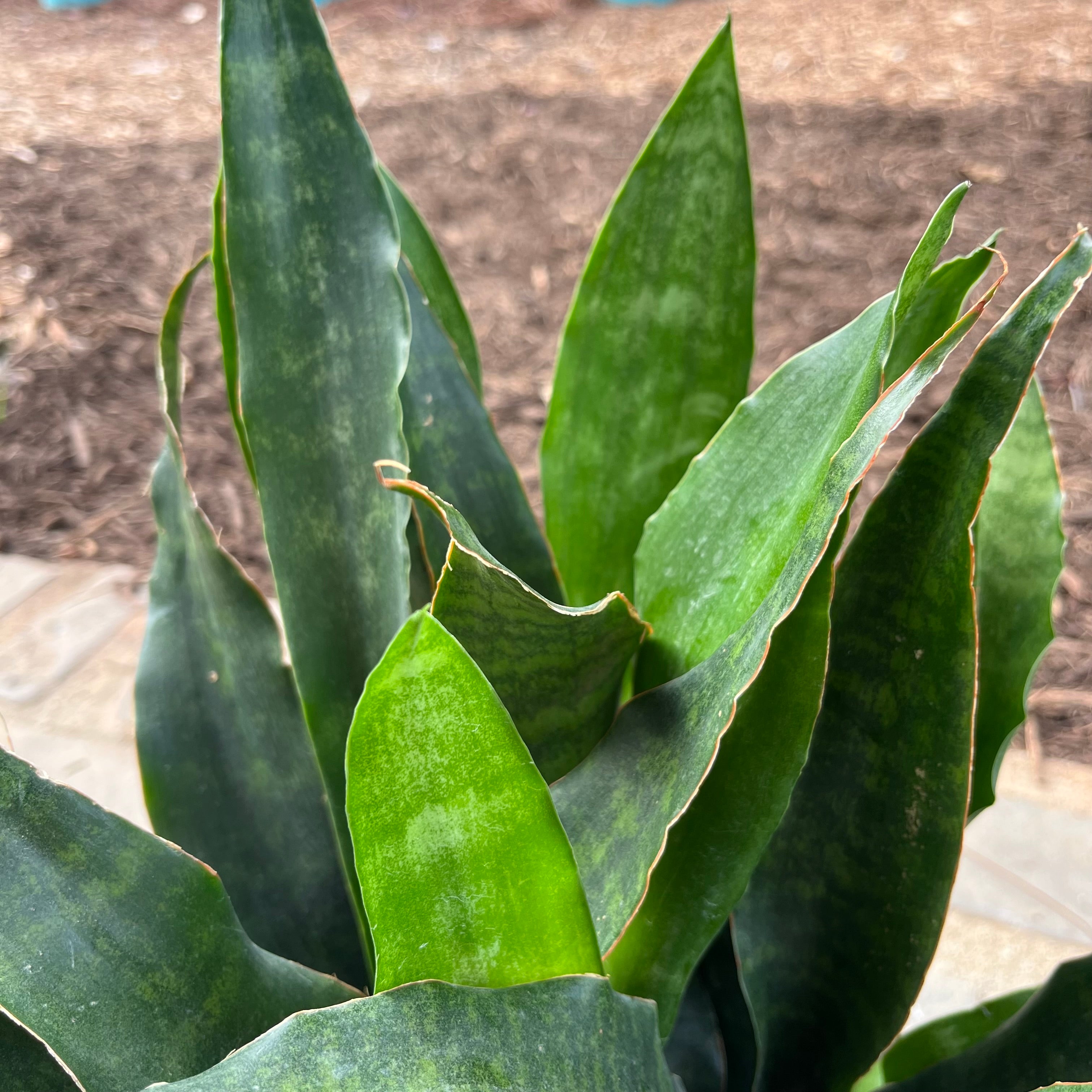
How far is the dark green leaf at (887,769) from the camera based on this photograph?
30 cm

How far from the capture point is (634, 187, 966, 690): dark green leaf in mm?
304

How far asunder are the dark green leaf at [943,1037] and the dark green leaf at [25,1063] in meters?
0.38

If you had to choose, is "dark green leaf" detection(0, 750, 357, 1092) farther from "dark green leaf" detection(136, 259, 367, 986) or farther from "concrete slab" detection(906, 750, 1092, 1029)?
"concrete slab" detection(906, 750, 1092, 1029)

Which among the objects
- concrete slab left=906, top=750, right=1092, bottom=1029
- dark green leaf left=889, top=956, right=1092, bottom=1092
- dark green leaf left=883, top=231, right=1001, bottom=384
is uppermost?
dark green leaf left=883, top=231, right=1001, bottom=384

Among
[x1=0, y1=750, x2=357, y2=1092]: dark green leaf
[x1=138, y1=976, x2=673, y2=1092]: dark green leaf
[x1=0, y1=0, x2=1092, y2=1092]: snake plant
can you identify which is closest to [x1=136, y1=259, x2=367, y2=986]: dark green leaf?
[x1=0, y1=0, x2=1092, y2=1092]: snake plant

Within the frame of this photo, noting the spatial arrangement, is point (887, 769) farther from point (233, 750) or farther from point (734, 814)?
point (233, 750)

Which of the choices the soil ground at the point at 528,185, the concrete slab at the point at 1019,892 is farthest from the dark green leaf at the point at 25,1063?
the soil ground at the point at 528,185

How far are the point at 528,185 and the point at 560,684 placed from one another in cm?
241

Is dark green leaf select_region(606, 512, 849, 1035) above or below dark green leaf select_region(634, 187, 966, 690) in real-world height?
below

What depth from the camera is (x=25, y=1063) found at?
0.34 m

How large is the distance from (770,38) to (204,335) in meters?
2.11

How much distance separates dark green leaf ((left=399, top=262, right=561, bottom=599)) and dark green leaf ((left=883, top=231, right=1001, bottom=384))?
0.16 m

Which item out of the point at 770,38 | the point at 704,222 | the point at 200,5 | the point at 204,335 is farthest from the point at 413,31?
the point at 704,222

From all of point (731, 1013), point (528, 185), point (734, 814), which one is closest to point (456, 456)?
point (734, 814)
